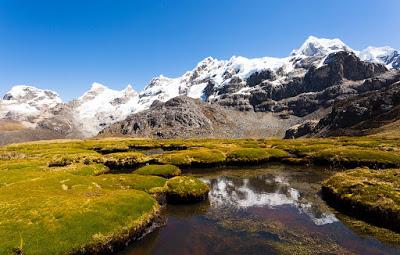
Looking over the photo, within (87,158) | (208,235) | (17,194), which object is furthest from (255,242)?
(87,158)

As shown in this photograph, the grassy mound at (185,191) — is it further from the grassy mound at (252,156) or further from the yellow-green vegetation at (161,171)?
the grassy mound at (252,156)

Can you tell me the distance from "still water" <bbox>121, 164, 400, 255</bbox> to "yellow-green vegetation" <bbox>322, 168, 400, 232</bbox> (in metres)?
1.57

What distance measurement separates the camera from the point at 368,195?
37.0 metres

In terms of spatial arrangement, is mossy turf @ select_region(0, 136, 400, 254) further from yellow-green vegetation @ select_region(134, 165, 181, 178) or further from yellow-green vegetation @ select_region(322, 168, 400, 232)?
yellow-green vegetation @ select_region(322, 168, 400, 232)

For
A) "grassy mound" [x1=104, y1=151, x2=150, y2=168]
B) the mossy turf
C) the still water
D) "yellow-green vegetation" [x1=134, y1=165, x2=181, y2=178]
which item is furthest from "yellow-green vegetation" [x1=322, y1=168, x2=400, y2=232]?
"grassy mound" [x1=104, y1=151, x2=150, y2=168]

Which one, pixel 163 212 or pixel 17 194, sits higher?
pixel 17 194

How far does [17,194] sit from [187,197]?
1985 centimetres

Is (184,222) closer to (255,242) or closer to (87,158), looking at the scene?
(255,242)

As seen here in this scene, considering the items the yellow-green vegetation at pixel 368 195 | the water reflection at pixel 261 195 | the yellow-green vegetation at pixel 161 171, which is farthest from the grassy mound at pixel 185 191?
the yellow-green vegetation at pixel 368 195

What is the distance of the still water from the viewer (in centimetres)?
2884

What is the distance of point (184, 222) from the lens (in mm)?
36281

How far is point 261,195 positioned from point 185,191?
11.5 meters

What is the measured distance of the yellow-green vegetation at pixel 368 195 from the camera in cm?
3267

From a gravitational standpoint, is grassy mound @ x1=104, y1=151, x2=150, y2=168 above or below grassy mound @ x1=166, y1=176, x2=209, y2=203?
above
